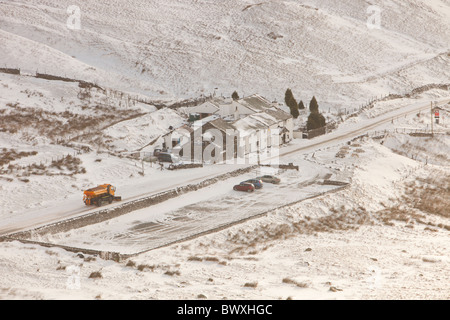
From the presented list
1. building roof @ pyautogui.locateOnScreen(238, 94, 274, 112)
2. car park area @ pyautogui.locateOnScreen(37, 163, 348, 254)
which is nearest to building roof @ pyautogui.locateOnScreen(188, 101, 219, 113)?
building roof @ pyautogui.locateOnScreen(238, 94, 274, 112)

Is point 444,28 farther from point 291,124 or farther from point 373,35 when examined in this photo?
point 291,124

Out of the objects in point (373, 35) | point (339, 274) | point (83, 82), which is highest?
point (373, 35)

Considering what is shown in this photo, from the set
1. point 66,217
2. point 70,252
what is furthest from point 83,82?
point 70,252

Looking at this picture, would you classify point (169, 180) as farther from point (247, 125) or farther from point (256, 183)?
point (247, 125)

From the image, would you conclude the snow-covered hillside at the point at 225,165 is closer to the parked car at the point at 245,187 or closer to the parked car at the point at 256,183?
the parked car at the point at 256,183

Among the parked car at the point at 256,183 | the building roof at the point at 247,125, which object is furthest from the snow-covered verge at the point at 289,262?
the building roof at the point at 247,125

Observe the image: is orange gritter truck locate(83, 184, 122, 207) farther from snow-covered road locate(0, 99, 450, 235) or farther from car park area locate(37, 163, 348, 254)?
car park area locate(37, 163, 348, 254)

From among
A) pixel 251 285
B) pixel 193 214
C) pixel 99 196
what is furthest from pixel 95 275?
pixel 193 214

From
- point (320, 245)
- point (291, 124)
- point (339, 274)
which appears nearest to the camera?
point (339, 274)
